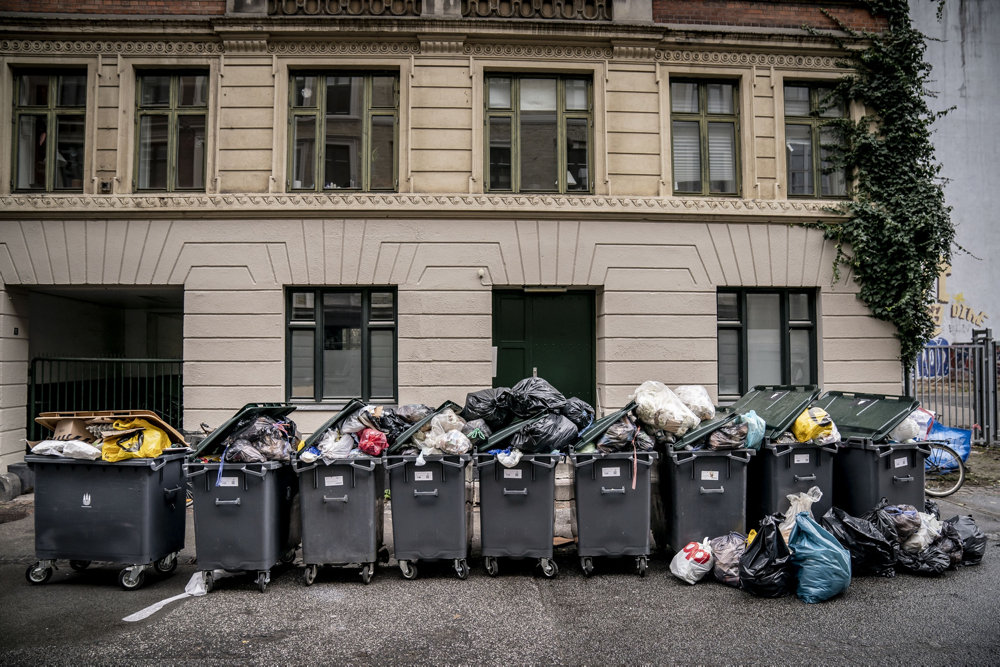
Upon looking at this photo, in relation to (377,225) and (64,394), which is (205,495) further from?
(64,394)

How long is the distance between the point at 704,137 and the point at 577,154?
6.95 feet

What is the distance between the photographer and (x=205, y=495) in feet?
16.9

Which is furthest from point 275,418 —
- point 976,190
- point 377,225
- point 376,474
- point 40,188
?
point 976,190

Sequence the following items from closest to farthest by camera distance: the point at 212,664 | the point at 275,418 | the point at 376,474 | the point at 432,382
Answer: the point at 212,664 → the point at 376,474 → the point at 275,418 → the point at 432,382

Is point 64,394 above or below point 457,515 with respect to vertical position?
above

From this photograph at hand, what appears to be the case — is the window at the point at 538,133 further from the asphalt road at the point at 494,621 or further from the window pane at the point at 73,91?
the window pane at the point at 73,91

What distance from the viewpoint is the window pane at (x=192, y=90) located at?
9641mm

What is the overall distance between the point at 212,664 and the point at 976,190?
2952cm

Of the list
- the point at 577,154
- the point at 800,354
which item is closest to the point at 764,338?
the point at 800,354

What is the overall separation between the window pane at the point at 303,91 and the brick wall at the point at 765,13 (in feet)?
18.2

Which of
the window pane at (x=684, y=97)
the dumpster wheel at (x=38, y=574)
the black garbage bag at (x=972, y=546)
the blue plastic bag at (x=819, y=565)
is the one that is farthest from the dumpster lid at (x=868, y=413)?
the dumpster wheel at (x=38, y=574)

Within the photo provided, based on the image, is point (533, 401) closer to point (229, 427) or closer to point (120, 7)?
point (229, 427)

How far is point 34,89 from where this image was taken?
961cm

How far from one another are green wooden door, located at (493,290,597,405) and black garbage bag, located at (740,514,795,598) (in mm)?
4942
